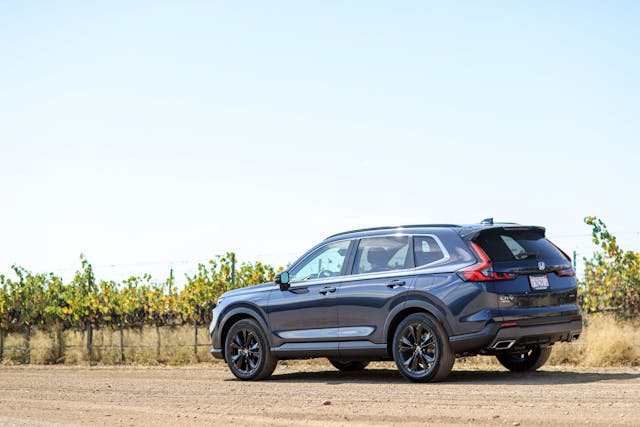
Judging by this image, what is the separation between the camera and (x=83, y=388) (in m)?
14.2

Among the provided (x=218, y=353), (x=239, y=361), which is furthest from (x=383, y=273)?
(x=218, y=353)

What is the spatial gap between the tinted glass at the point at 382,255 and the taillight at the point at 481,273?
947 millimetres

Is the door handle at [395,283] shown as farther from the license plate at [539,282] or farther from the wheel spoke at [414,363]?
the license plate at [539,282]

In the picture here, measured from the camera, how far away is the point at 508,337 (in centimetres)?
1195

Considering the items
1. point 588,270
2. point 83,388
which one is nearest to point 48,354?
point 83,388

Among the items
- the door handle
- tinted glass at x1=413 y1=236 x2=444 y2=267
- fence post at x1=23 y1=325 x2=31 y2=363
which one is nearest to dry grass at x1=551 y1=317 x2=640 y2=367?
tinted glass at x1=413 y1=236 x2=444 y2=267

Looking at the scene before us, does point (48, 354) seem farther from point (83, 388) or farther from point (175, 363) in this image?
point (83, 388)

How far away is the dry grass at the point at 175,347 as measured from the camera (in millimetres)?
15461

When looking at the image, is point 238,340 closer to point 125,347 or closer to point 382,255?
point 382,255

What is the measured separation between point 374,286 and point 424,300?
869 millimetres

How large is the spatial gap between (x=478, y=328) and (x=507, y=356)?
2418mm

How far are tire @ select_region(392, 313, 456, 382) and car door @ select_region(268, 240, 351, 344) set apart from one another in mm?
1182

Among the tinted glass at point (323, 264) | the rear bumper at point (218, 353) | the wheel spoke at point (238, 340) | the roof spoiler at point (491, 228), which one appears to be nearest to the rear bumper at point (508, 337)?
the roof spoiler at point (491, 228)

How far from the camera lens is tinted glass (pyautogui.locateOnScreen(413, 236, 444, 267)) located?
12.5m
